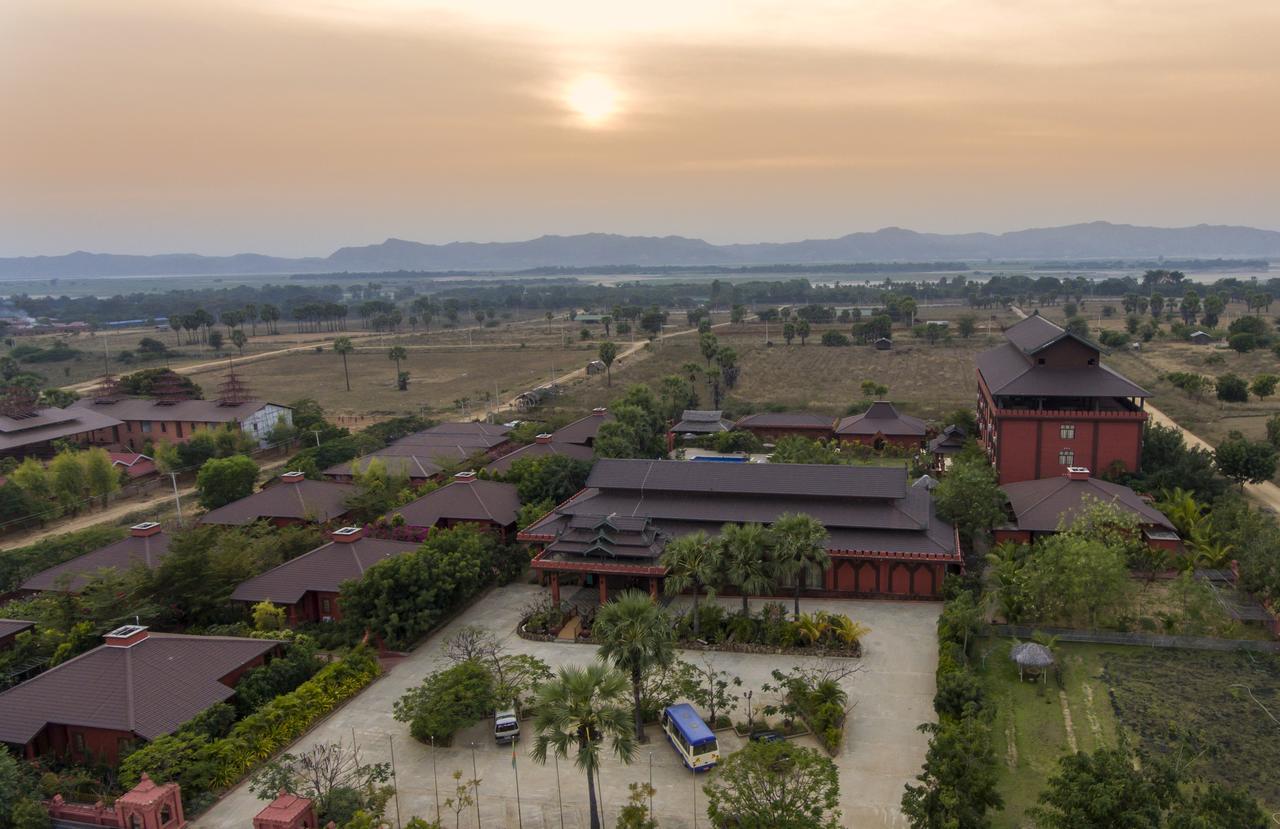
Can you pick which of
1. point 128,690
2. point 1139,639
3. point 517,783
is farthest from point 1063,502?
point 128,690

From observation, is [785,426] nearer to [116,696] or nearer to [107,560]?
[107,560]

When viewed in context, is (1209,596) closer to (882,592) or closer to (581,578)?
(882,592)

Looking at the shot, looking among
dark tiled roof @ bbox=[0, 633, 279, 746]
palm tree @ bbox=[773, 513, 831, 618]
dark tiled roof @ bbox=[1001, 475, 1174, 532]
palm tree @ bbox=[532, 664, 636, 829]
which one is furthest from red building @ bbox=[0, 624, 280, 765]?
dark tiled roof @ bbox=[1001, 475, 1174, 532]

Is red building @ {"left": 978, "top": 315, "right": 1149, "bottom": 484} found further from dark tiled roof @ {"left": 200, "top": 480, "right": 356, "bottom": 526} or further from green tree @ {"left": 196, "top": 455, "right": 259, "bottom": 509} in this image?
green tree @ {"left": 196, "top": 455, "right": 259, "bottom": 509}

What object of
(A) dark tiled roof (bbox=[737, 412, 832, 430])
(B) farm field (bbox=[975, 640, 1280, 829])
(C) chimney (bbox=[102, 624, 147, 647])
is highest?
(C) chimney (bbox=[102, 624, 147, 647])

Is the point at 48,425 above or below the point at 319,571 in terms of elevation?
above

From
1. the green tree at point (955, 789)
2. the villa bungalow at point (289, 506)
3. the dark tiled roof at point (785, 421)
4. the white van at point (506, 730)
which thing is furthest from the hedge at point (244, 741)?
the dark tiled roof at point (785, 421)
